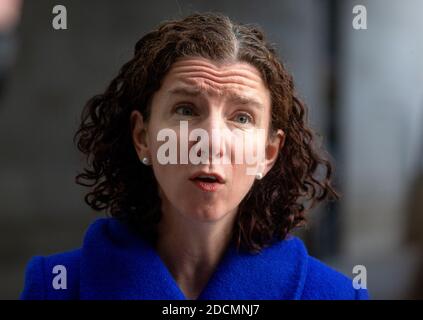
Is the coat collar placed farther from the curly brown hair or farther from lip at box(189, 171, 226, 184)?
lip at box(189, 171, 226, 184)

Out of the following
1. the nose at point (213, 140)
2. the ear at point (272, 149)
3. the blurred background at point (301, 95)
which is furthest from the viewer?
the blurred background at point (301, 95)

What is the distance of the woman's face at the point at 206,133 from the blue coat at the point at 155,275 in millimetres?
98

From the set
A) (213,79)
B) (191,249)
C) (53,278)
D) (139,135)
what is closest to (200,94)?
(213,79)

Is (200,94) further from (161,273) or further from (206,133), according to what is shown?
(161,273)

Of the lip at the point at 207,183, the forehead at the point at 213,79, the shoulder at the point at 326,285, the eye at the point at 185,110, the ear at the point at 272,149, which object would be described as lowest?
the shoulder at the point at 326,285

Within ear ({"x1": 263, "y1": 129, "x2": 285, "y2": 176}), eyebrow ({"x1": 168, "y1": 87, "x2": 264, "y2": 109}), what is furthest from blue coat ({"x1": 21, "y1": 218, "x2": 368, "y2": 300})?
eyebrow ({"x1": 168, "y1": 87, "x2": 264, "y2": 109})

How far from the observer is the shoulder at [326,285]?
0.87 metres

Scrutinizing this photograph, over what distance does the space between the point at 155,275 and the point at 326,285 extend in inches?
10.0

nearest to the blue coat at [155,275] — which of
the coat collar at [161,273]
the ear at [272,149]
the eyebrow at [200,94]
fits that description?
the coat collar at [161,273]

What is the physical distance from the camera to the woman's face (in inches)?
30.8

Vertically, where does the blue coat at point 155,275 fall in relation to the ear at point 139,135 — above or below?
below

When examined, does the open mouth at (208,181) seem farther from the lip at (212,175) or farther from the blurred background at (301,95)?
the blurred background at (301,95)

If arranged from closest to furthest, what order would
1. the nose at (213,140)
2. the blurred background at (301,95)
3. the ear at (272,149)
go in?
the nose at (213,140) < the ear at (272,149) < the blurred background at (301,95)

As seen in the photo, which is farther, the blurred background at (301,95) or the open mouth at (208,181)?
the blurred background at (301,95)
